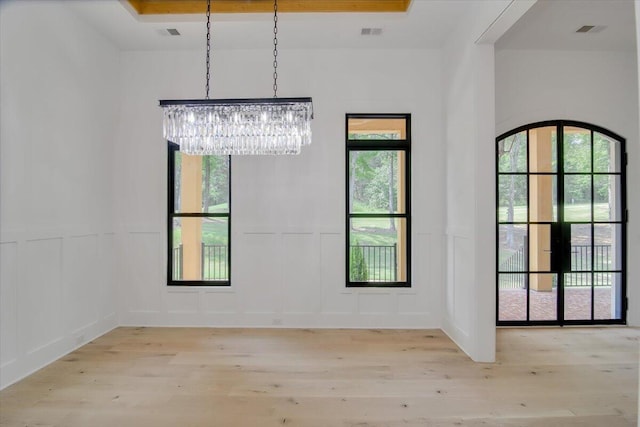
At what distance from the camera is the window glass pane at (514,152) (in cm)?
405

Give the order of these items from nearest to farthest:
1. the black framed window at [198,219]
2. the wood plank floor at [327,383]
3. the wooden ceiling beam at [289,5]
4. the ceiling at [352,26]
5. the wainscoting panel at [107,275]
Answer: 1. the wood plank floor at [327,383]
2. the ceiling at [352,26]
3. the wooden ceiling beam at [289,5]
4. the wainscoting panel at [107,275]
5. the black framed window at [198,219]

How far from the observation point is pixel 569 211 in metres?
4.05

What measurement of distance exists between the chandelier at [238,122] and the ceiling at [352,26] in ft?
4.66

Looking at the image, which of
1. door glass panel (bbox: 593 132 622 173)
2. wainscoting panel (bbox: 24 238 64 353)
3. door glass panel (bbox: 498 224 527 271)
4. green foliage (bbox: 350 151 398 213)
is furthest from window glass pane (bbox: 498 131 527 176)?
wainscoting panel (bbox: 24 238 64 353)

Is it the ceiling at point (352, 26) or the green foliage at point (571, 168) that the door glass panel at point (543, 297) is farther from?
the ceiling at point (352, 26)

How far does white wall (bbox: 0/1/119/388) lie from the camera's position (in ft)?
8.63

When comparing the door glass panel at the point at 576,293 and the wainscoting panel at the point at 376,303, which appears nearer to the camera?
the wainscoting panel at the point at 376,303

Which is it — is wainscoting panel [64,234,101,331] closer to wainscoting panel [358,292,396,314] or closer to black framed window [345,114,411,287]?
black framed window [345,114,411,287]

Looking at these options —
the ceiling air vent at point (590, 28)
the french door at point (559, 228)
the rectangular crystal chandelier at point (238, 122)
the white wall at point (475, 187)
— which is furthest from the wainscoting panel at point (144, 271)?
the ceiling air vent at point (590, 28)

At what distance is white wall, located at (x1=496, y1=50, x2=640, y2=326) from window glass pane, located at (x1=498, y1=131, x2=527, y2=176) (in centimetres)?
15

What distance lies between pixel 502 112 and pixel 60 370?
524 centimetres

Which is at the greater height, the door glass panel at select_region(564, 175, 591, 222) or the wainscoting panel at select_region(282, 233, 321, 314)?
the door glass panel at select_region(564, 175, 591, 222)

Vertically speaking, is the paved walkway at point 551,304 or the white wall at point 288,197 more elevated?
the white wall at point 288,197

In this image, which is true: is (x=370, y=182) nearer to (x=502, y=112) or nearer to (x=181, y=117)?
(x=502, y=112)
